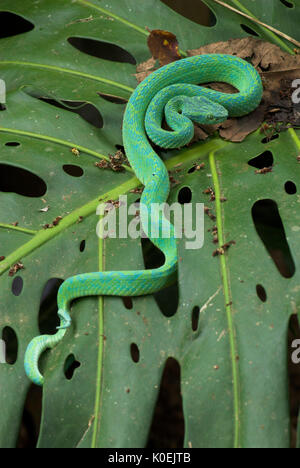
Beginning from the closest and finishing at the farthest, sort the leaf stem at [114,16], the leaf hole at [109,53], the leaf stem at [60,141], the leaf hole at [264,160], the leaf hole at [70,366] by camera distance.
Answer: the leaf hole at [70,366]
the leaf hole at [264,160]
the leaf stem at [60,141]
the leaf stem at [114,16]
the leaf hole at [109,53]

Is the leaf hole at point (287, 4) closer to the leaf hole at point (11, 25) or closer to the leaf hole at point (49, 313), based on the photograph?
the leaf hole at point (11, 25)

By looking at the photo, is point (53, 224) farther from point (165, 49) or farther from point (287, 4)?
point (287, 4)

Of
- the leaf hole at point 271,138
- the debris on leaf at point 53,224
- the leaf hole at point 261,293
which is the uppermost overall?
the leaf hole at point 271,138

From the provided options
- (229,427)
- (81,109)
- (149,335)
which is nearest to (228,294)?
(149,335)

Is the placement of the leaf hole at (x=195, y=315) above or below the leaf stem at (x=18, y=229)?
below

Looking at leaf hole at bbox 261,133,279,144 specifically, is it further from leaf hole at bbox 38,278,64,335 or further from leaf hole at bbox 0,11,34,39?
leaf hole at bbox 0,11,34,39

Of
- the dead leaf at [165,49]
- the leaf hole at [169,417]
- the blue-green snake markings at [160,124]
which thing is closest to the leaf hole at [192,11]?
the dead leaf at [165,49]

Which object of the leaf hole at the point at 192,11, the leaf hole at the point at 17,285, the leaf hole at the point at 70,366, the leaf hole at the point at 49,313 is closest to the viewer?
the leaf hole at the point at 70,366

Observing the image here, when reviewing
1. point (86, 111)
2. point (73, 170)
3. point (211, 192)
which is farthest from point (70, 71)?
point (211, 192)
